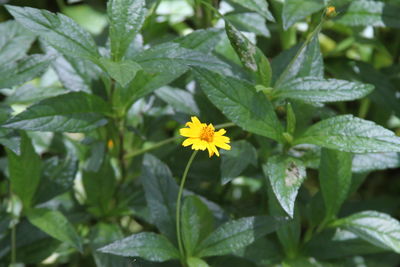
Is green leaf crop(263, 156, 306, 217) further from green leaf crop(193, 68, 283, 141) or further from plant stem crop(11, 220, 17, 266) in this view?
plant stem crop(11, 220, 17, 266)

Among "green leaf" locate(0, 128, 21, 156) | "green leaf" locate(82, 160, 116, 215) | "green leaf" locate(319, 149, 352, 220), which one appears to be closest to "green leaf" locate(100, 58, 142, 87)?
"green leaf" locate(0, 128, 21, 156)

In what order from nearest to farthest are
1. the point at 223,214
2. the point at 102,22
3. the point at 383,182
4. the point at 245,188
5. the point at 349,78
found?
the point at 223,214 → the point at 349,78 → the point at 245,188 → the point at 102,22 → the point at 383,182

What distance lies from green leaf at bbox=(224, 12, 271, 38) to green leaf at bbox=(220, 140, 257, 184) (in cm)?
36

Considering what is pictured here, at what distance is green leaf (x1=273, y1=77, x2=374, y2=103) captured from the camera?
3.67 ft

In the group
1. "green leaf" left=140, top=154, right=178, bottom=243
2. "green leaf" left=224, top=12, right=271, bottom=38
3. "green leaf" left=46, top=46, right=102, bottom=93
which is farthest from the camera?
"green leaf" left=224, top=12, right=271, bottom=38

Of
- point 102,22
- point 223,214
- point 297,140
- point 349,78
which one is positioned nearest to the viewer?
point 297,140

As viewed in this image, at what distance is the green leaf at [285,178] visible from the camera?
1033 mm

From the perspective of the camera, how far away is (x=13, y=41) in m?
1.41

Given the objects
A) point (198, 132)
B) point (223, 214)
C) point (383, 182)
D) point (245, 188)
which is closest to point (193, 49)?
point (198, 132)

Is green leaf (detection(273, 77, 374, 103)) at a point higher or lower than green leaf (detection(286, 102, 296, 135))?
higher

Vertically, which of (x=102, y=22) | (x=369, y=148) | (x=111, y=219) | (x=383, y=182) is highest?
(x=369, y=148)

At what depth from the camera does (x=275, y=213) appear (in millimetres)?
1222

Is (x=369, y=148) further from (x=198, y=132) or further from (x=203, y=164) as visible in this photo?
(x=203, y=164)

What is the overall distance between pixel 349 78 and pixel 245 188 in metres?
0.48
